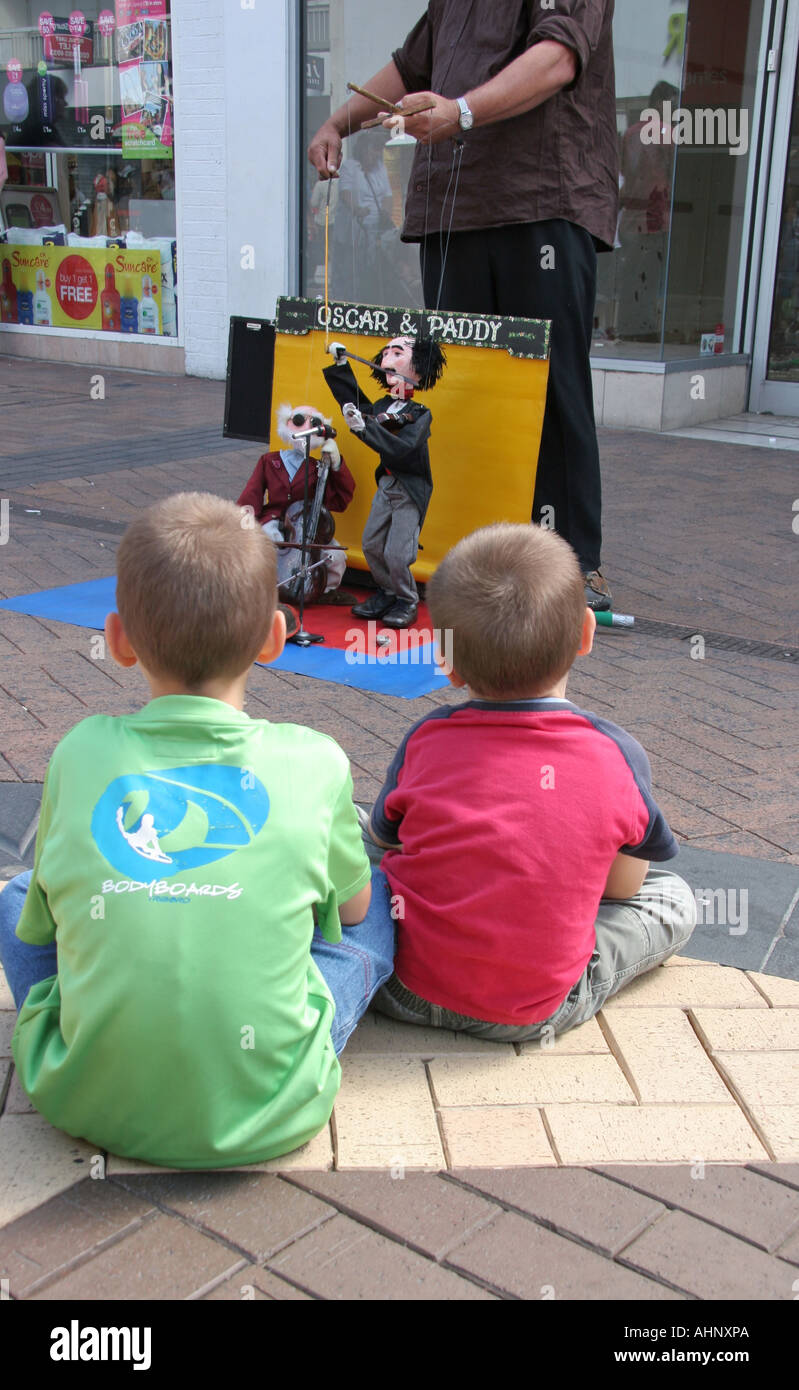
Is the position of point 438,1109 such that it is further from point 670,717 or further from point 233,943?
point 670,717

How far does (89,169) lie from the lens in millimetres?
11383

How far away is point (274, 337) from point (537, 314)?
1.07m

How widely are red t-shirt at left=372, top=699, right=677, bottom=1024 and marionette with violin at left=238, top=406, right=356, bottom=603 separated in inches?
97.4

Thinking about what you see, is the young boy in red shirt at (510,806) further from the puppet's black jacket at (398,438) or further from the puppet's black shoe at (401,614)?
the puppet's black shoe at (401,614)

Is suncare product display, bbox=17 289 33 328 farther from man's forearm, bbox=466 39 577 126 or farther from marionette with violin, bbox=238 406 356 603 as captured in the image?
man's forearm, bbox=466 39 577 126

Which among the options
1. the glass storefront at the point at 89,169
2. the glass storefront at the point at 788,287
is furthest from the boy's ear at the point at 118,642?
the glass storefront at the point at 89,169

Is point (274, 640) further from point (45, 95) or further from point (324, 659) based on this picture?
point (45, 95)

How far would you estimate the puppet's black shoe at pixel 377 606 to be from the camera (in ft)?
15.5

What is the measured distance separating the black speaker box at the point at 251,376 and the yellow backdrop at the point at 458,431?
0.11 m

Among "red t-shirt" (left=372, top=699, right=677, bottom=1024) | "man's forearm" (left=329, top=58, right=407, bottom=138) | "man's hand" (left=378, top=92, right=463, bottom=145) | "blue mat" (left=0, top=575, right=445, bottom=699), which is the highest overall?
"man's forearm" (left=329, top=58, right=407, bottom=138)

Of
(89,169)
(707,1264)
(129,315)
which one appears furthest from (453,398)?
(89,169)

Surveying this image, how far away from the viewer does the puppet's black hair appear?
4.60 metres

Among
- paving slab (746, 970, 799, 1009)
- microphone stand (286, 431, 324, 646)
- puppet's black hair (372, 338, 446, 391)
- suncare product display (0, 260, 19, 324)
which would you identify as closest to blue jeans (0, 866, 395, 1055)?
paving slab (746, 970, 799, 1009)

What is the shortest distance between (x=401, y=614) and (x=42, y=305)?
831 centimetres
